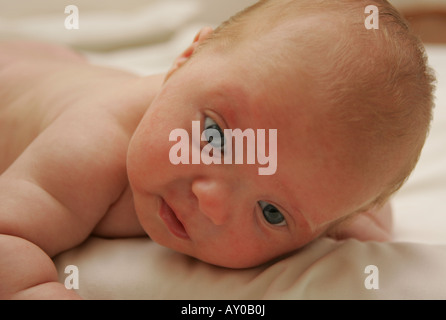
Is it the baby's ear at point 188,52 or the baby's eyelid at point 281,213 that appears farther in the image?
the baby's ear at point 188,52

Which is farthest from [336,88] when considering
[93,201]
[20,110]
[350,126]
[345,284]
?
[20,110]

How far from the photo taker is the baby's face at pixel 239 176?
75 centimetres

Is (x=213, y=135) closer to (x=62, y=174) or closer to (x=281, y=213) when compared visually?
(x=281, y=213)

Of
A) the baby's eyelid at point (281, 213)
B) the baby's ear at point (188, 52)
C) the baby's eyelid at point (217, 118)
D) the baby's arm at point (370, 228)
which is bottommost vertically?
the baby's arm at point (370, 228)

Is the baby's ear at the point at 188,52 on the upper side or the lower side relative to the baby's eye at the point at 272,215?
upper

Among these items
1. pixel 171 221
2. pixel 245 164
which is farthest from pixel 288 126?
pixel 171 221

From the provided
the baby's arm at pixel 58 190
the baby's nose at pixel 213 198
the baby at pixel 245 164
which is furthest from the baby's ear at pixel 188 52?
the baby's nose at pixel 213 198

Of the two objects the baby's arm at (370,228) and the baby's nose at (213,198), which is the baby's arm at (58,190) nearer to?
the baby's nose at (213,198)

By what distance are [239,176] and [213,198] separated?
0.05 m

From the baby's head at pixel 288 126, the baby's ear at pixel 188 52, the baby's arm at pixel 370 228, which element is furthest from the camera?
the baby's arm at pixel 370 228

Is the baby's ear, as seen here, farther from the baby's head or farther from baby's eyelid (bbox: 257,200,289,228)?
baby's eyelid (bbox: 257,200,289,228)

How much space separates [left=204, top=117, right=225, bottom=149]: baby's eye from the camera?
78 cm

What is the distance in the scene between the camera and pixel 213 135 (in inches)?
31.0

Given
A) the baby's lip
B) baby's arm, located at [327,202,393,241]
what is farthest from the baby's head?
baby's arm, located at [327,202,393,241]
